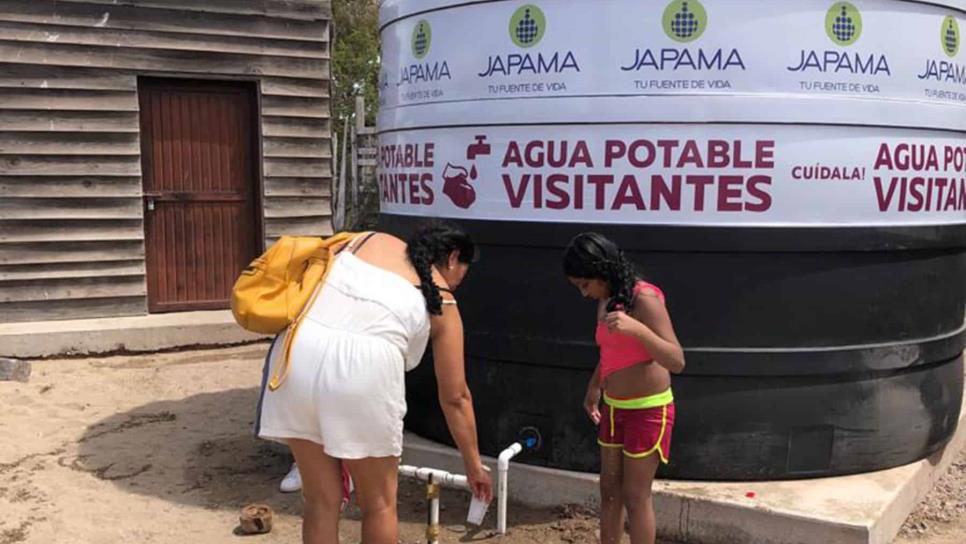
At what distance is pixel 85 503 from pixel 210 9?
16.4 ft

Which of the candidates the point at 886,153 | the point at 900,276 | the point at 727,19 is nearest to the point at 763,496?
the point at 900,276

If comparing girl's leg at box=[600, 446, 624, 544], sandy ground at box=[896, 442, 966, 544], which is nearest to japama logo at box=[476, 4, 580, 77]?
girl's leg at box=[600, 446, 624, 544]

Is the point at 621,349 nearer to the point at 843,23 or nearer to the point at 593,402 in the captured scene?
the point at 593,402

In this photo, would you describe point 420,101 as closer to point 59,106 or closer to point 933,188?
point 933,188

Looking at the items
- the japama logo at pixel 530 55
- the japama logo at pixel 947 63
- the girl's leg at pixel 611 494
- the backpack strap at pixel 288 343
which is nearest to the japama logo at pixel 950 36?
the japama logo at pixel 947 63

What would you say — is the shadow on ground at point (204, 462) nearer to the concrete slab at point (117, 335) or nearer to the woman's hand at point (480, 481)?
the woman's hand at point (480, 481)

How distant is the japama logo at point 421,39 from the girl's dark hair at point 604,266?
1791mm

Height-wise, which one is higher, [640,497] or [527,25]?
[527,25]

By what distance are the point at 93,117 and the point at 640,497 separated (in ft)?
20.3

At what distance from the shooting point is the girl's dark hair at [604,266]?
10.2 ft

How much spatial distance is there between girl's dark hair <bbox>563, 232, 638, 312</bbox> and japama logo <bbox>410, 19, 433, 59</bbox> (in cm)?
179

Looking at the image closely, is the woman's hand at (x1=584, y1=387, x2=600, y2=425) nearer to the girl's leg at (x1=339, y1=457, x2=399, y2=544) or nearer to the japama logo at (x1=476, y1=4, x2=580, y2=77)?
the girl's leg at (x1=339, y1=457, x2=399, y2=544)

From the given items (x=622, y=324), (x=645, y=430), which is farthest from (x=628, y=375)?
(x=622, y=324)

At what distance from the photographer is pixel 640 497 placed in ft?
10.7
